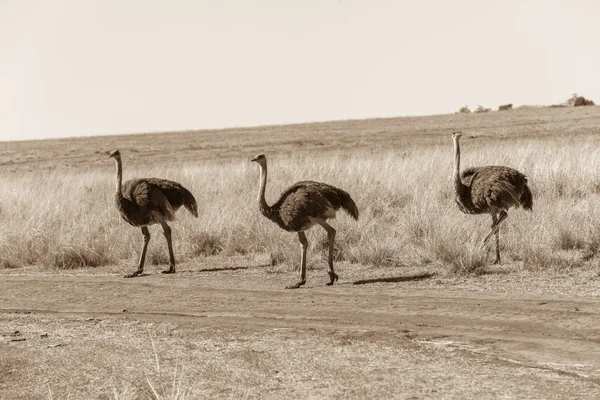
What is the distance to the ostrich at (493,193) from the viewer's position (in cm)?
1109

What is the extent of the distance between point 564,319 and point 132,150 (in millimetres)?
36071

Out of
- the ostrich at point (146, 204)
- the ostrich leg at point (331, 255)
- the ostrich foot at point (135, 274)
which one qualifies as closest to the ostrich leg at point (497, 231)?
the ostrich leg at point (331, 255)

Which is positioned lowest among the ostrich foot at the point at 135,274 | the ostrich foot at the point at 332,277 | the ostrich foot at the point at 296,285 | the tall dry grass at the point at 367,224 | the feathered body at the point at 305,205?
the ostrich foot at the point at 135,274

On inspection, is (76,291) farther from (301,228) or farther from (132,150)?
(132,150)

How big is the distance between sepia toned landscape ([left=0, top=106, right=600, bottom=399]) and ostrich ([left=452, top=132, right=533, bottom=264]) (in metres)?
0.36

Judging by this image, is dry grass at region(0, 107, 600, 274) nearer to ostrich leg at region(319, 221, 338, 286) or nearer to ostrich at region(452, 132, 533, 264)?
ostrich at region(452, 132, 533, 264)

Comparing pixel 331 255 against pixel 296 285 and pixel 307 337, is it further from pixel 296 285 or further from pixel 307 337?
pixel 307 337

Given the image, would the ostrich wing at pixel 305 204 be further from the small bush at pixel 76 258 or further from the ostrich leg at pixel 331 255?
the small bush at pixel 76 258

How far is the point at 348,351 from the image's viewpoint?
718 centimetres

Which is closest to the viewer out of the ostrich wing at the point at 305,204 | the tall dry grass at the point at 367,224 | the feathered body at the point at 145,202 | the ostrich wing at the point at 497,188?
the ostrich wing at the point at 305,204

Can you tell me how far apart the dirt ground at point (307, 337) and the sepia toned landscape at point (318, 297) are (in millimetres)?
22

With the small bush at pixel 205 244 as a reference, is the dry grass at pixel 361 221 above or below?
above

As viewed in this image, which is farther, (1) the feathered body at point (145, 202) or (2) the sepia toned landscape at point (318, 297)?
(1) the feathered body at point (145, 202)

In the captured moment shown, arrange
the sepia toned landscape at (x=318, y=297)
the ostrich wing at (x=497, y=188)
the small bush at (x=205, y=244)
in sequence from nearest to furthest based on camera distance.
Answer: the sepia toned landscape at (x=318, y=297), the ostrich wing at (x=497, y=188), the small bush at (x=205, y=244)
